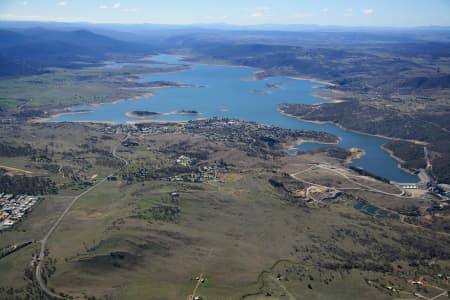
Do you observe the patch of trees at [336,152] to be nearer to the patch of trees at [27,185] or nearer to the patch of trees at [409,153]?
the patch of trees at [409,153]

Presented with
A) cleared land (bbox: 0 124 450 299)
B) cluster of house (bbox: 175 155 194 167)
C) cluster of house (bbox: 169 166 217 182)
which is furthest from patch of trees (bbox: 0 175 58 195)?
cluster of house (bbox: 175 155 194 167)

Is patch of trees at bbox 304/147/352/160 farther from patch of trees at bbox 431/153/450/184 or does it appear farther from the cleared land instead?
patch of trees at bbox 431/153/450/184

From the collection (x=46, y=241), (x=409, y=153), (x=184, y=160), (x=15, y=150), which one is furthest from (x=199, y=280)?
(x=409, y=153)

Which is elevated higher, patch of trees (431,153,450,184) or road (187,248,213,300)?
patch of trees (431,153,450,184)

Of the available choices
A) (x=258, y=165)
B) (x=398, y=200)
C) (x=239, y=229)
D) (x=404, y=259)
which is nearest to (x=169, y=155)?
(x=258, y=165)

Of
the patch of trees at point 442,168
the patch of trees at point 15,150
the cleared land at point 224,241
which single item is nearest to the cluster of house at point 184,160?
the cleared land at point 224,241

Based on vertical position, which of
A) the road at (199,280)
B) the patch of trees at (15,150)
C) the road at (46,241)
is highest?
the patch of trees at (15,150)
